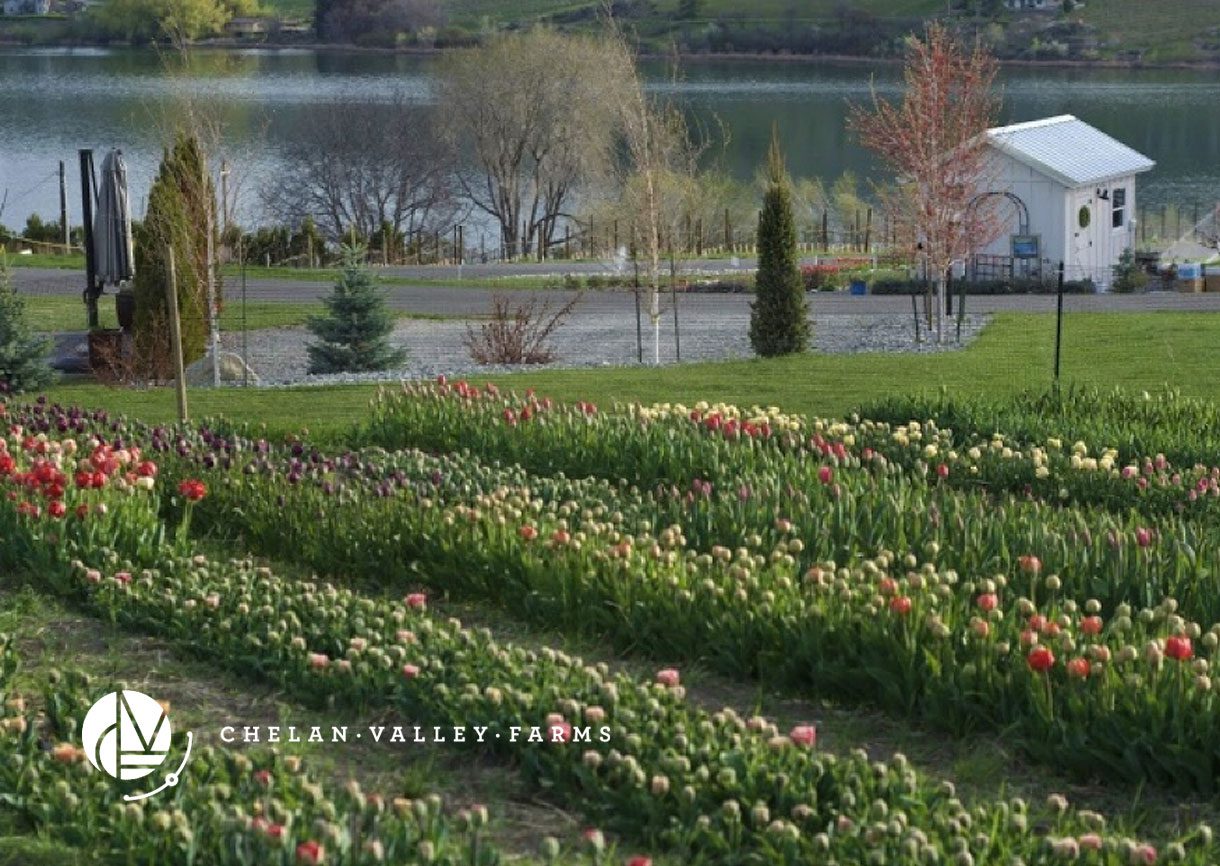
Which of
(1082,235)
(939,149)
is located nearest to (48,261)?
(939,149)

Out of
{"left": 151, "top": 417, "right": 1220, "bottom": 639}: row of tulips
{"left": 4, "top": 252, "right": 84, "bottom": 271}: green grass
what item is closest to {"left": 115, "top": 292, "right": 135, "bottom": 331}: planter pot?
{"left": 151, "top": 417, "right": 1220, "bottom": 639}: row of tulips

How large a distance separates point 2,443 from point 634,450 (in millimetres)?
3367

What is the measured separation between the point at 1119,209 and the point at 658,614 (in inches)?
1273

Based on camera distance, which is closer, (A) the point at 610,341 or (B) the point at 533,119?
(A) the point at 610,341

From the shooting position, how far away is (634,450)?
10.2 metres

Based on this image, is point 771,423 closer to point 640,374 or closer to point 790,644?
point 790,644

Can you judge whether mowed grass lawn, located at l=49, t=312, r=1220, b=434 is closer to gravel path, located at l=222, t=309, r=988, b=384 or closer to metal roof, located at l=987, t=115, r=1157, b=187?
gravel path, located at l=222, t=309, r=988, b=384

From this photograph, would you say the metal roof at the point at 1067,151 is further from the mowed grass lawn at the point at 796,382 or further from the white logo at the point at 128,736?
the white logo at the point at 128,736

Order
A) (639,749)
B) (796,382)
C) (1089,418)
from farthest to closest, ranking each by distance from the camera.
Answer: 1. (796,382)
2. (1089,418)
3. (639,749)

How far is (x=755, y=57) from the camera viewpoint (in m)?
108

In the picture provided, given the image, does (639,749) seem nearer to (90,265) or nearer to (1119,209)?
(90,265)

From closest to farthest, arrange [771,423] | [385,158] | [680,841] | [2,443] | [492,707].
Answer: [680,841], [492,707], [2,443], [771,423], [385,158]

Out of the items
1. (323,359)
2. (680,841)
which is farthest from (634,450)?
(323,359)

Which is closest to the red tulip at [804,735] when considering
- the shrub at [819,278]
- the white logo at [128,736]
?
the white logo at [128,736]
